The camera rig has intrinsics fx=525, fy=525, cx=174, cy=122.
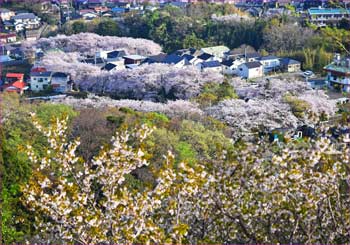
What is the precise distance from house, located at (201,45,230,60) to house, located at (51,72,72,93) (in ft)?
14.4

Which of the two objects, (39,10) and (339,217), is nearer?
(339,217)

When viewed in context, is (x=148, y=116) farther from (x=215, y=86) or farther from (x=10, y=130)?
(x=215, y=86)

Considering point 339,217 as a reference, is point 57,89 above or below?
below

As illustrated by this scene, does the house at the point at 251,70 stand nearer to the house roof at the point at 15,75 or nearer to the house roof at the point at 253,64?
the house roof at the point at 253,64

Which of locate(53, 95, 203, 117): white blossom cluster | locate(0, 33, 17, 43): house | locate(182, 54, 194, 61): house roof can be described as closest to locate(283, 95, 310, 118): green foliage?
locate(53, 95, 203, 117): white blossom cluster

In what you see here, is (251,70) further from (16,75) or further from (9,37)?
(9,37)

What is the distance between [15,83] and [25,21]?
904cm

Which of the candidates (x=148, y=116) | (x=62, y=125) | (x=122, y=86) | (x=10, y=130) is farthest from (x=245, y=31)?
(x=62, y=125)

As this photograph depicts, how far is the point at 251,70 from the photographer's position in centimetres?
1339

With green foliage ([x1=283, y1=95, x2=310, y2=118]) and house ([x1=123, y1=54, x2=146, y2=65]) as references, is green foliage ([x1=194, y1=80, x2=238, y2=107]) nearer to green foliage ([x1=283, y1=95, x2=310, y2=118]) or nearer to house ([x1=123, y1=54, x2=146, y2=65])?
green foliage ([x1=283, y1=95, x2=310, y2=118])

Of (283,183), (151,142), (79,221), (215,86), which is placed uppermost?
(283,183)

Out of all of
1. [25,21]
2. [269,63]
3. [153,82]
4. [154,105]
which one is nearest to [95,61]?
[153,82]

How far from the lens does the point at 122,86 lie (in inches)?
475

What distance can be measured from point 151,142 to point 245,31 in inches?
418
